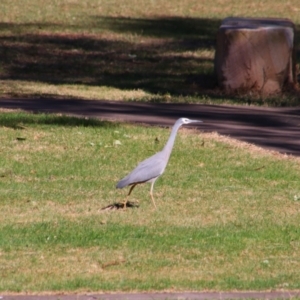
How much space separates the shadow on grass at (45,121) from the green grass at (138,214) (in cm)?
2

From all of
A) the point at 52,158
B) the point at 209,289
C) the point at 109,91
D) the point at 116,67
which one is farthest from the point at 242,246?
the point at 116,67

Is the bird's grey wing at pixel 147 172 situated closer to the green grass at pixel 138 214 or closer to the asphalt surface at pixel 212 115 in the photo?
the green grass at pixel 138 214

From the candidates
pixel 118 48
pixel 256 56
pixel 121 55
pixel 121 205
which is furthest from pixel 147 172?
pixel 118 48

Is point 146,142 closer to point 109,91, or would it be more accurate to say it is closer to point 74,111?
point 74,111

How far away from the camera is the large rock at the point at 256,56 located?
19.0m

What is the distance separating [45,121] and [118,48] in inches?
487

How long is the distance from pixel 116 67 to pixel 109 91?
14.0 ft

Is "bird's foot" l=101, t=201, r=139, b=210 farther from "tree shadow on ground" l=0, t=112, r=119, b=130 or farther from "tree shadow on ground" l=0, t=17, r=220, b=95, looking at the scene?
"tree shadow on ground" l=0, t=17, r=220, b=95

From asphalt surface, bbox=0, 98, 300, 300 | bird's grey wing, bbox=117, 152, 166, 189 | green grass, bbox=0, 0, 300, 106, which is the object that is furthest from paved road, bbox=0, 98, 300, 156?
bird's grey wing, bbox=117, 152, 166, 189

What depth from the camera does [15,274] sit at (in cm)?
765

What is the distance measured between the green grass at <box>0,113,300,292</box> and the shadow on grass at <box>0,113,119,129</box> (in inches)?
0.6

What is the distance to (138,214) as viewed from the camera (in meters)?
9.69

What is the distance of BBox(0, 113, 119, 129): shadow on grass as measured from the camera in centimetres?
1440

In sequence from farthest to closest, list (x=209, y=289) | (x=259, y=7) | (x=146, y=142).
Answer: (x=259, y=7)
(x=146, y=142)
(x=209, y=289)
